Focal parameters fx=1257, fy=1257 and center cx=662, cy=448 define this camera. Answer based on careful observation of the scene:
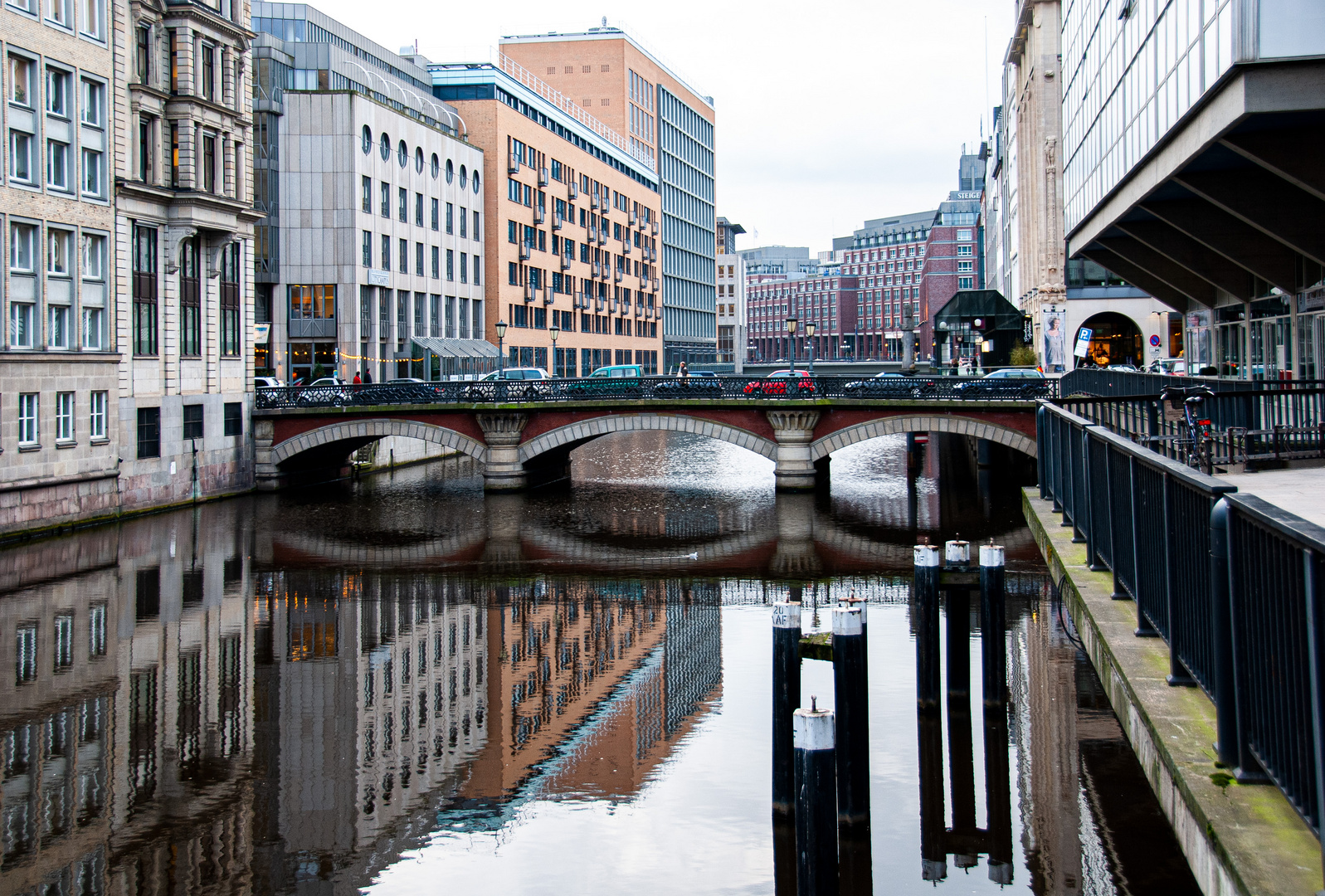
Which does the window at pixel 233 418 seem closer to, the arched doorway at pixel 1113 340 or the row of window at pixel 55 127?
the row of window at pixel 55 127

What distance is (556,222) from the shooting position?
319 feet

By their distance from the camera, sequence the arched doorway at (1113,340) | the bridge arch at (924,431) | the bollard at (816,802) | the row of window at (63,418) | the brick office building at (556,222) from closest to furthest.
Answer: the bollard at (816,802), the row of window at (63,418), the bridge arch at (924,431), the arched doorway at (1113,340), the brick office building at (556,222)

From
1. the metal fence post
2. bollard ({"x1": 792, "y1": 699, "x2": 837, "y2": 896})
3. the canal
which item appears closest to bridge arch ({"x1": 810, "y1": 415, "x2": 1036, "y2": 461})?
the canal

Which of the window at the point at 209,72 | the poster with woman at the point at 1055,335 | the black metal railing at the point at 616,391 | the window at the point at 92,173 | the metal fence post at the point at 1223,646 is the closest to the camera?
the metal fence post at the point at 1223,646

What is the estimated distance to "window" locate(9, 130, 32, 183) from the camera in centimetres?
3541

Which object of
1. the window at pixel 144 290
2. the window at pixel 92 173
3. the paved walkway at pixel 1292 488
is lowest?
the paved walkway at pixel 1292 488

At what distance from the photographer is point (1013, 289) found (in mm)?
103125

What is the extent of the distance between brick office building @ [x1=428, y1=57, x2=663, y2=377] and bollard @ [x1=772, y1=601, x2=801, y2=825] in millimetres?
75670

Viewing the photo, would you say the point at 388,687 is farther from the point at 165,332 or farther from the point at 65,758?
the point at 165,332

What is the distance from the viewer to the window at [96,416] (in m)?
38.8

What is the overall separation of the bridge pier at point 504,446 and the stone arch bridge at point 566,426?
0.11 ft

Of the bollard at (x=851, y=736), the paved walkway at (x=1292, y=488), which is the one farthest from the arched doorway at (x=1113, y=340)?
the bollard at (x=851, y=736)

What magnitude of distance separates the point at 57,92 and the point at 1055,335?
180ft

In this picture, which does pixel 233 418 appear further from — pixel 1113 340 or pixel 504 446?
pixel 1113 340
